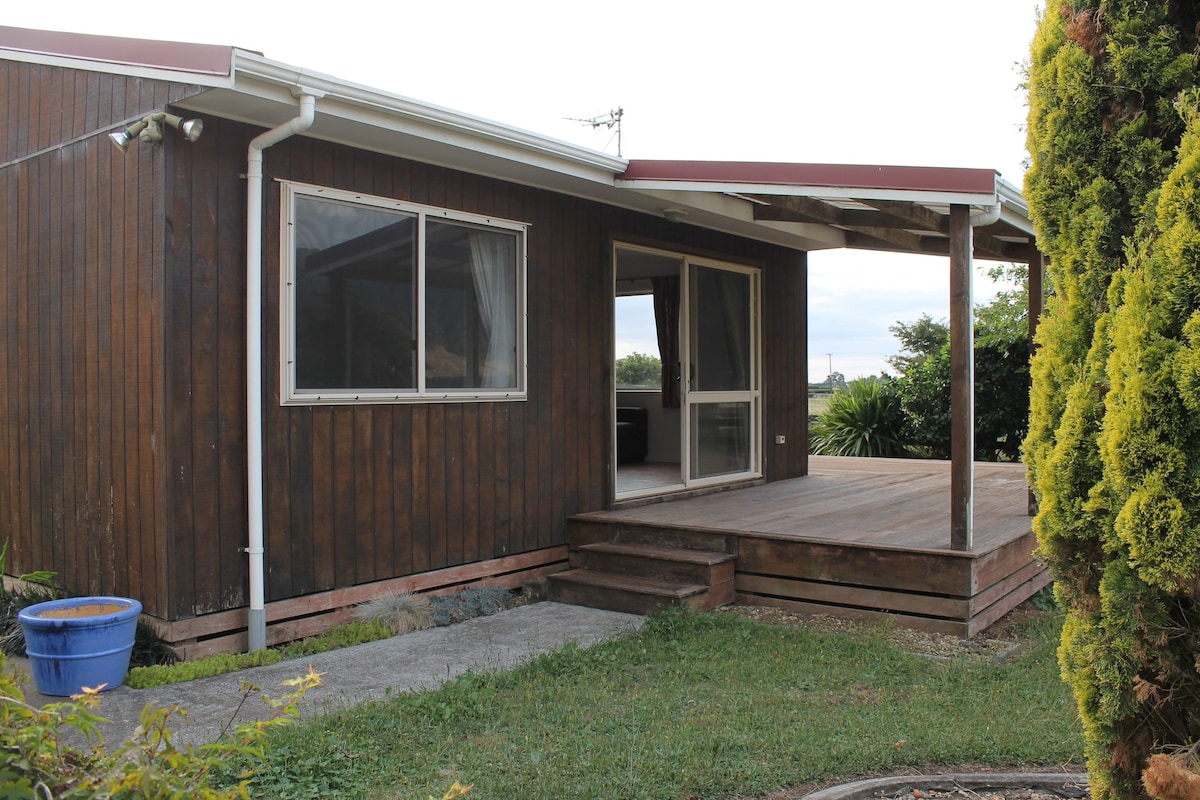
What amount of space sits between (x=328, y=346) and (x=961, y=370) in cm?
315

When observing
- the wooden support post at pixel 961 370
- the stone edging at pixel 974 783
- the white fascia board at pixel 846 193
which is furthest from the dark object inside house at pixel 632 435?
the stone edging at pixel 974 783

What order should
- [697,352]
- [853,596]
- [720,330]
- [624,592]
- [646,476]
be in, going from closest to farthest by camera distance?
[853,596]
[624,592]
[697,352]
[720,330]
[646,476]

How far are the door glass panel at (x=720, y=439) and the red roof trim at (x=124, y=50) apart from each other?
170 inches

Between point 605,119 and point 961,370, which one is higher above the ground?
point 605,119

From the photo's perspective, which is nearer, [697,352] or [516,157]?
[516,157]

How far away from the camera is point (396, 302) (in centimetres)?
489

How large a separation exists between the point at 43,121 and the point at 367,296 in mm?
2005

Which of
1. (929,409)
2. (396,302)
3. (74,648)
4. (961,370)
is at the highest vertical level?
(396,302)

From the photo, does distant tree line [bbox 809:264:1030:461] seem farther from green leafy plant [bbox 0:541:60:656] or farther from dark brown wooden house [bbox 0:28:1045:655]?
green leafy plant [bbox 0:541:60:656]

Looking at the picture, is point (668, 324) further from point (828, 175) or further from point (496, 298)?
point (828, 175)

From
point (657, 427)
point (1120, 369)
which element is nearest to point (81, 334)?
point (1120, 369)

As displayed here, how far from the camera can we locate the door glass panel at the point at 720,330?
23.5ft

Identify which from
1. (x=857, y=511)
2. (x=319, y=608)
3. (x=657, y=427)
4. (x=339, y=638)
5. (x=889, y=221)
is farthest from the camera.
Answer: (x=657, y=427)

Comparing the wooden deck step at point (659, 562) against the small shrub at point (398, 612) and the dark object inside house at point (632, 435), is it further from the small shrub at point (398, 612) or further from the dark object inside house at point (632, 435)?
the dark object inside house at point (632, 435)
